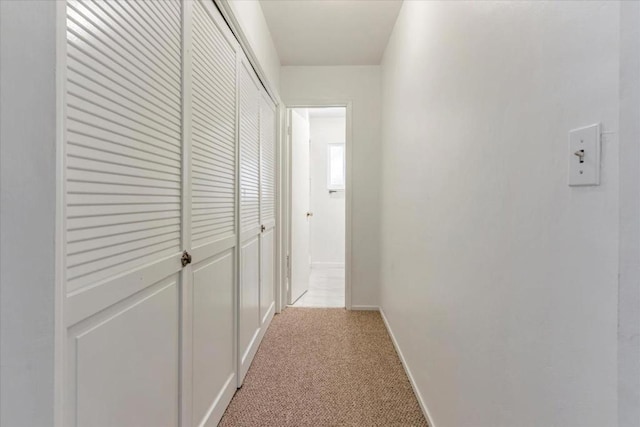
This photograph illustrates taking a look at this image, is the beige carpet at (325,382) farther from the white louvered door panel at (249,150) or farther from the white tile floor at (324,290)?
the white louvered door panel at (249,150)

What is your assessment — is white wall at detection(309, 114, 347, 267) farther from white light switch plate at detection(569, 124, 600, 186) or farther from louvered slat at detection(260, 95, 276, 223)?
white light switch plate at detection(569, 124, 600, 186)

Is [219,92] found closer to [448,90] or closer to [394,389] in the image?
[448,90]

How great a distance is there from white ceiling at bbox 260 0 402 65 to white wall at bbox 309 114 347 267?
2.07 metres

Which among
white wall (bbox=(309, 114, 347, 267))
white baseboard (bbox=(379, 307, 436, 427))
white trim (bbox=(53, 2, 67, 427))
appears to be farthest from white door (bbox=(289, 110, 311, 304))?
white trim (bbox=(53, 2, 67, 427))

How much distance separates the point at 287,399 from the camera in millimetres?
1810

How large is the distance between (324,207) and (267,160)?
8.72 ft

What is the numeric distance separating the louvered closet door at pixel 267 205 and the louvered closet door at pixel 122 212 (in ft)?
4.51

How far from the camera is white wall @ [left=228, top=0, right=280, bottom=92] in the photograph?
184 cm

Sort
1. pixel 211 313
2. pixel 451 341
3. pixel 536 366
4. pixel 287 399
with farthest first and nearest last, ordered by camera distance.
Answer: pixel 287 399, pixel 211 313, pixel 451 341, pixel 536 366

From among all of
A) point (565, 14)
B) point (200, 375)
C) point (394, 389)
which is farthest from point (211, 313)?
point (565, 14)

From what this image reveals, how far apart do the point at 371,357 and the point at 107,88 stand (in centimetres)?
219

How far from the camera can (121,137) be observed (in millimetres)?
836

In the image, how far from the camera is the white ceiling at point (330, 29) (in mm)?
2307

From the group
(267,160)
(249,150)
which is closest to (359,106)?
(267,160)
